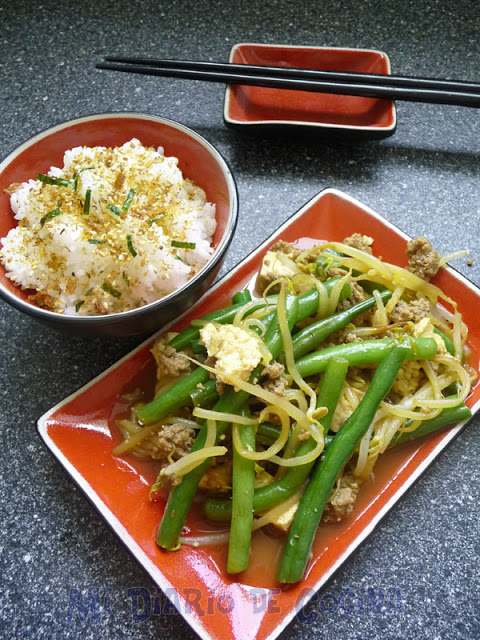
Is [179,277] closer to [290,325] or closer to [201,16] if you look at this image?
[290,325]

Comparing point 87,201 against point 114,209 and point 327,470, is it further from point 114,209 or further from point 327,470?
point 327,470

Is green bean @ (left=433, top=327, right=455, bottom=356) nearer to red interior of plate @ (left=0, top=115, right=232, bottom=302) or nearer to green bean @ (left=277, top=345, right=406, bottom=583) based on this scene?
green bean @ (left=277, top=345, right=406, bottom=583)

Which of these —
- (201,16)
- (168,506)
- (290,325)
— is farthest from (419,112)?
(168,506)

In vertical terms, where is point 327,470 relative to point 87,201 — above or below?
below

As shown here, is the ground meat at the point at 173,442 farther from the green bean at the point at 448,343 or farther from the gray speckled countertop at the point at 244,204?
the green bean at the point at 448,343

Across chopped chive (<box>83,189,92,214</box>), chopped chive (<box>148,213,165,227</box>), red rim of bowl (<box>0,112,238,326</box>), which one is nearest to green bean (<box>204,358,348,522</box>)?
red rim of bowl (<box>0,112,238,326</box>)

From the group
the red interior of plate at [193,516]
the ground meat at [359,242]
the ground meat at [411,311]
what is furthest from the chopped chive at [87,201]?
the ground meat at [411,311]

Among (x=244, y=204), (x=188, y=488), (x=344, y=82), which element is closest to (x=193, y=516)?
(x=188, y=488)
